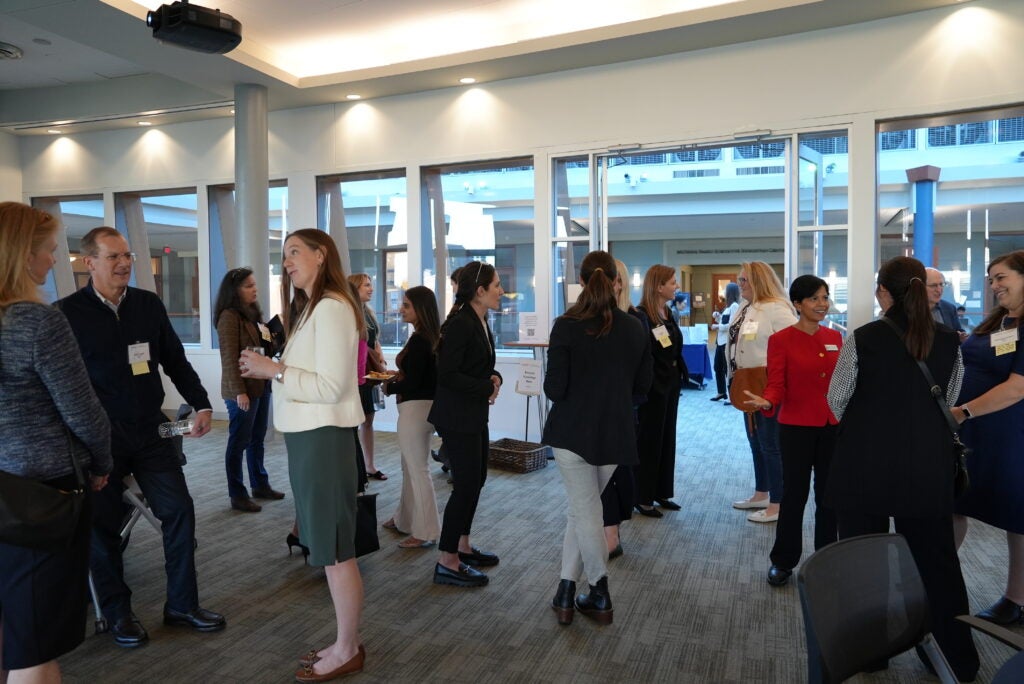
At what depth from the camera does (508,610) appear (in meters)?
3.13

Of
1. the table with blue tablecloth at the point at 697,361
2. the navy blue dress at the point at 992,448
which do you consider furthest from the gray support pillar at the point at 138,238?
the navy blue dress at the point at 992,448

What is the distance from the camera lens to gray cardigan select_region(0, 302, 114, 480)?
5.67ft

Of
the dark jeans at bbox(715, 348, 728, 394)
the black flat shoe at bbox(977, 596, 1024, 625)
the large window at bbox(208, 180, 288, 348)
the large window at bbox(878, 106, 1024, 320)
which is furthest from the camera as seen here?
the large window at bbox(878, 106, 1024, 320)

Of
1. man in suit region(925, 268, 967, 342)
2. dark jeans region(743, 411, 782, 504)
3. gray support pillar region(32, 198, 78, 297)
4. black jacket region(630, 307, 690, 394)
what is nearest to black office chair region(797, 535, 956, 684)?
dark jeans region(743, 411, 782, 504)

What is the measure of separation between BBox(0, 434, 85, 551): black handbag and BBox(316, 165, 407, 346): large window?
19.4 feet

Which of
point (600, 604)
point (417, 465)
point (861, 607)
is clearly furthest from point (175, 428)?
point (861, 607)

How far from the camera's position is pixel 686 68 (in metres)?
6.13

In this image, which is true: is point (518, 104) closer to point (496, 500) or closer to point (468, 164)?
point (468, 164)

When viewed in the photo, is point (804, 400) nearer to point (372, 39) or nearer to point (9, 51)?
point (372, 39)

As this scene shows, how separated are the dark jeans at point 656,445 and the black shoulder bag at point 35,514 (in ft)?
10.6

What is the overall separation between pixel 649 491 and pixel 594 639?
1.75 m

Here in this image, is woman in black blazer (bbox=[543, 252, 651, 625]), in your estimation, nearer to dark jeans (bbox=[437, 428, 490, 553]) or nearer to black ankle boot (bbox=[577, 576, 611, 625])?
black ankle boot (bbox=[577, 576, 611, 625])

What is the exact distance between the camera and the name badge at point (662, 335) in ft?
14.2

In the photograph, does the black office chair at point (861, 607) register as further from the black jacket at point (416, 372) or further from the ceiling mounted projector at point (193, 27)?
the ceiling mounted projector at point (193, 27)
